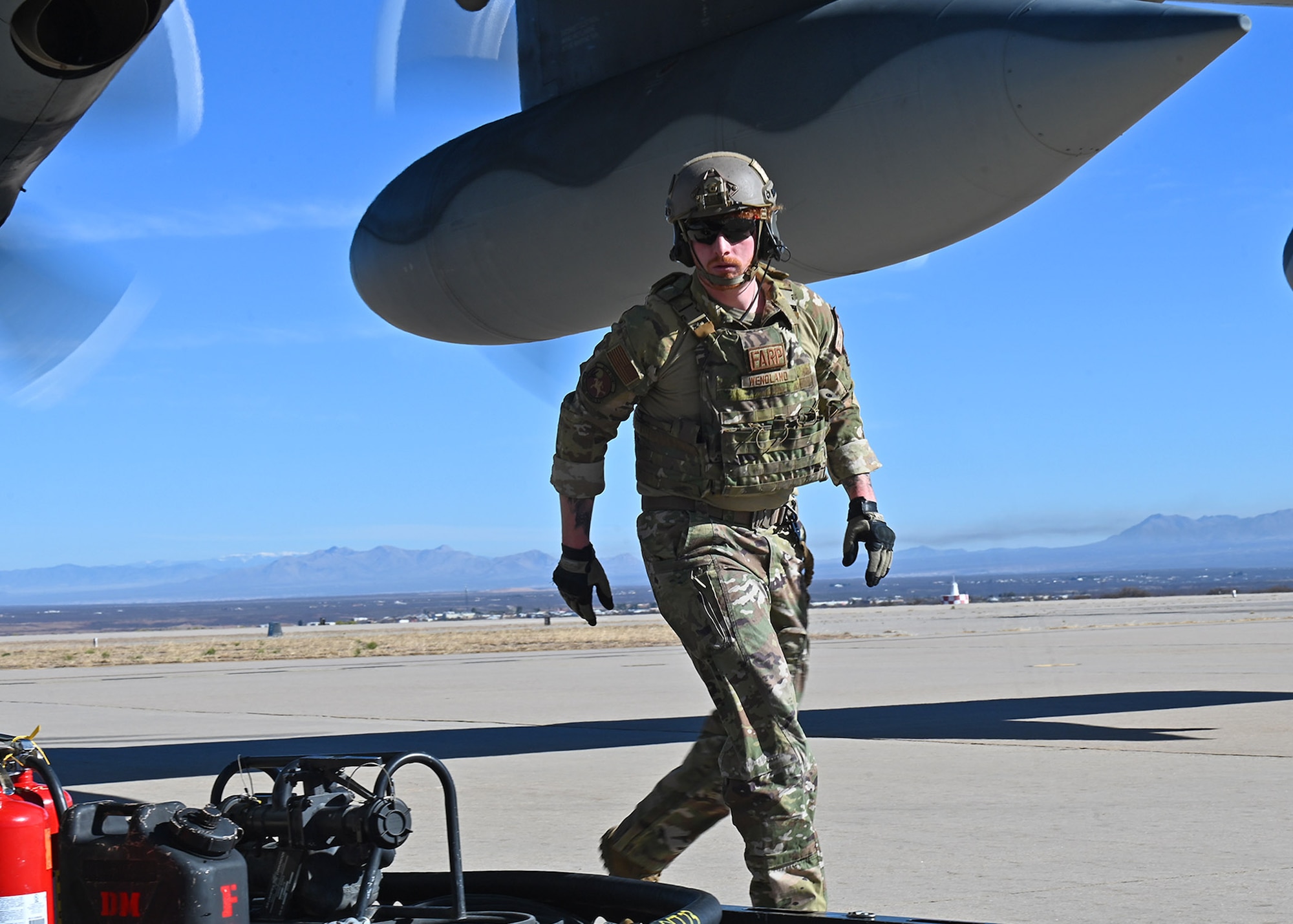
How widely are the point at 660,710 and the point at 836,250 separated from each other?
13.8 ft

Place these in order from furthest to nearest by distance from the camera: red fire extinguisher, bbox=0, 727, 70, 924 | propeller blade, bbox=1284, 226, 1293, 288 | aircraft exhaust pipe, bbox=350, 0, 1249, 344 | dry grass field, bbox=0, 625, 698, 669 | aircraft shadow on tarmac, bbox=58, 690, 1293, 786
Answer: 1. dry grass field, bbox=0, 625, 698, 669
2. propeller blade, bbox=1284, 226, 1293, 288
3. aircraft shadow on tarmac, bbox=58, 690, 1293, 786
4. aircraft exhaust pipe, bbox=350, 0, 1249, 344
5. red fire extinguisher, bbox=0, 727, 70, 924

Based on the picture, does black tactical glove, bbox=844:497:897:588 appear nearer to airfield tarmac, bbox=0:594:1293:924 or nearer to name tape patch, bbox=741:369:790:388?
name tape patch, bbox=741:369:790:388

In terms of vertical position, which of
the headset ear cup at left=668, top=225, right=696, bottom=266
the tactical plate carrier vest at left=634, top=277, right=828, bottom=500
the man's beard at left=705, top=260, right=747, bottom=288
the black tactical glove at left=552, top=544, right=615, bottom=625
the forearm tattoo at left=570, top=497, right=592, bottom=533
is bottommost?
the black tactical glove at left=552, top=544, right=615, bottom=625

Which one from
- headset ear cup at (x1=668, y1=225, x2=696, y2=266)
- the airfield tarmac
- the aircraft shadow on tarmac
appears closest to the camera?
headset ear cup at (x1=668, y1=225, x2=696, y2=266)

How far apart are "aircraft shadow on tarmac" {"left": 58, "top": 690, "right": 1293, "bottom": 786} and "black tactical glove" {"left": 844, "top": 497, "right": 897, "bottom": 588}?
3533 mm

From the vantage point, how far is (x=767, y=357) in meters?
3.04

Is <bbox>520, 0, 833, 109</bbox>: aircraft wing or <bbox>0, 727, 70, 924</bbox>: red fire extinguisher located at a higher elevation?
<bbox>520, 0, 833, 109</bbox>: aircraft wing

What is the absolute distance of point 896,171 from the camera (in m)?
→ 5.70

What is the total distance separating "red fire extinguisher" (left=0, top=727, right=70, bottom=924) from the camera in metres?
1.89

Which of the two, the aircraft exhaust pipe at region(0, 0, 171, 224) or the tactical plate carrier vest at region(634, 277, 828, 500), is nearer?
the tactical plate carrier vest at region(634, 277, 828, 500)

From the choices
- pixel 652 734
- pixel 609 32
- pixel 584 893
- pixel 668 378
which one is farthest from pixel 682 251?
pixel 652 734

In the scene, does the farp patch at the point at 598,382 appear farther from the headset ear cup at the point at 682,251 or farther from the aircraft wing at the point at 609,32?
the aircraft wing at the point at 609,32

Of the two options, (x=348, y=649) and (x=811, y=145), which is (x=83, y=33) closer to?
(x=811, y=145)

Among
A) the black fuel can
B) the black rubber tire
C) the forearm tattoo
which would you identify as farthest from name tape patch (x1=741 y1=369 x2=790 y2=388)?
the black fuel can
